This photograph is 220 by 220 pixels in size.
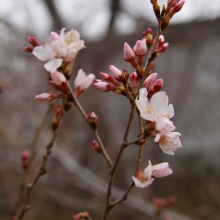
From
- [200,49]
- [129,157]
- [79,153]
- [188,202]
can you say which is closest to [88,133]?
[79,153]

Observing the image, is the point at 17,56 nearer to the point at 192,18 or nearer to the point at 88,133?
the point at 88,133

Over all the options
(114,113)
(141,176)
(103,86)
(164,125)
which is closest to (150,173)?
(141,176)

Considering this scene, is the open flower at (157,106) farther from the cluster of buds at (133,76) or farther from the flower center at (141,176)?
the flower center at (141,176)

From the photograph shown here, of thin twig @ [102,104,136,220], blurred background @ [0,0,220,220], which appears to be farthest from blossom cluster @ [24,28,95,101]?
blurred background @ [0,0,220,220]

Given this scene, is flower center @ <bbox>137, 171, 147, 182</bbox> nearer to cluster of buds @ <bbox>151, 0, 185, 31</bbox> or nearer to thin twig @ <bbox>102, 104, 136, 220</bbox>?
thin twig @ <bbox>102, 104, 136, 220</bbox>

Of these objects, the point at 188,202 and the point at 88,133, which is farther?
the point at 88,133

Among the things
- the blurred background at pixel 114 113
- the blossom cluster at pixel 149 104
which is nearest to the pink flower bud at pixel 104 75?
the blossom cluster at pixel 149 104
